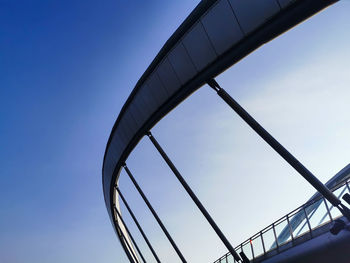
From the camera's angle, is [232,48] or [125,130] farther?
[125,130]

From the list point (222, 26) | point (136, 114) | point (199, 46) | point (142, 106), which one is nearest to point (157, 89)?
point (142, 106)

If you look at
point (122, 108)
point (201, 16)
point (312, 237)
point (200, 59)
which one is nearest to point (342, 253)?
point (312, 237)

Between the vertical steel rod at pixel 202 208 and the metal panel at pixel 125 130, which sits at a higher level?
the metal panel at pixel 125 130

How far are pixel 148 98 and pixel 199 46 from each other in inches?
141

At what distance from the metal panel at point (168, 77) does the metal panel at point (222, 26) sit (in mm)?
2154

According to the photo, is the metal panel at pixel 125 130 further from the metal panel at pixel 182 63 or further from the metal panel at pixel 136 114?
the metal panel at pixel 182 63

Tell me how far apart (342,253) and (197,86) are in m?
6.32

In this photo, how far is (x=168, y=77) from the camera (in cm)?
1027

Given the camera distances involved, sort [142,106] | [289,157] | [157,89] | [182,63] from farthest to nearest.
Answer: [142,106]
[157,89]
[182,63]
[289,157]

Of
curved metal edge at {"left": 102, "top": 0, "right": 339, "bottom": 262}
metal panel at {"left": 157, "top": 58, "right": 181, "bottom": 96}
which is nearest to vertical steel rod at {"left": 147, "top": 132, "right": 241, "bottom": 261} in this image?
curved metal edge at {"left": 102, "top": 0, "right": 339, "bottom": 262}

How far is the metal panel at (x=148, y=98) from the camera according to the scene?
11270mm

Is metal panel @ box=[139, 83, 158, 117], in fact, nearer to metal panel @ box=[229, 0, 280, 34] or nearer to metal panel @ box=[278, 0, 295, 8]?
metal panel @ box=[229, 0, 280, 34]

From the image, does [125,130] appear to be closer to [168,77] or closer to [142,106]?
[142,106]

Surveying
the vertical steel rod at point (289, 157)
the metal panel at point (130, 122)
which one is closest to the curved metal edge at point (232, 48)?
the metal panel at point (130, 122)
